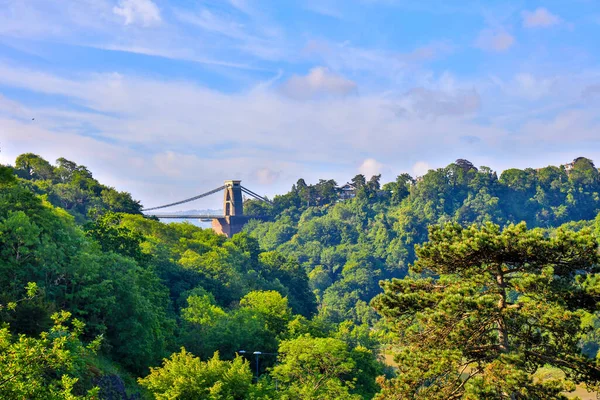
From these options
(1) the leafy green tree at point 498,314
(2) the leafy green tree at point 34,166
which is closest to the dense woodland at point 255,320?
(1) the leafy green tree at point 498,314

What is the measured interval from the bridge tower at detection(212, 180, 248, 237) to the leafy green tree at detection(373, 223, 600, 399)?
107m

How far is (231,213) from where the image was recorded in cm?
12500

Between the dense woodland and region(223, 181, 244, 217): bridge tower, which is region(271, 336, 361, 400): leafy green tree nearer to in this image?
the dense woodland

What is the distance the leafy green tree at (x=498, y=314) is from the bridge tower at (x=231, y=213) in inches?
4193

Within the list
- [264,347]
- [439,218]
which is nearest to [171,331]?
[264,347]

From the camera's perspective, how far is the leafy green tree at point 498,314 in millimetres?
14227

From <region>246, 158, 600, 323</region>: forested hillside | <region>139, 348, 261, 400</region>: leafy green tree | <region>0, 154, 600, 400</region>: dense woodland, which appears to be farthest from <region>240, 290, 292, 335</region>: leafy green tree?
<region>246, 158, 600, 323</region>: forested hillside

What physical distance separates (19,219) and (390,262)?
82.5 metres

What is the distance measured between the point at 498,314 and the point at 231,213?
11176 cm

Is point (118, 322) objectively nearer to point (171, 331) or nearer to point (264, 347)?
point (171, 331)

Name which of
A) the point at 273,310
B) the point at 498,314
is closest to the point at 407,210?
the point at 273,310

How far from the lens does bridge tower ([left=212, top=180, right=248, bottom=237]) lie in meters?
122

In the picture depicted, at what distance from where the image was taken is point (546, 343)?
50.5 ft

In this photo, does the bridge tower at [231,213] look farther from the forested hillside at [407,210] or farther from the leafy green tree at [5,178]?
the leafy green tree at [5,178]
